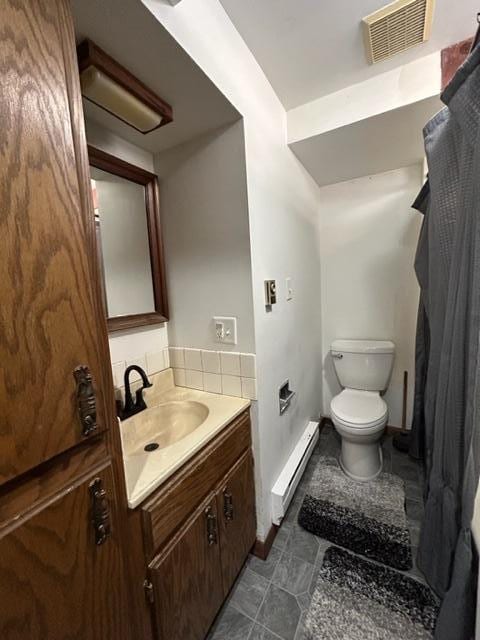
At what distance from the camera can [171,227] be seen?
1.36m

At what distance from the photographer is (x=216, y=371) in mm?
1326

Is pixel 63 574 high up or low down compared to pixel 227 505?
up

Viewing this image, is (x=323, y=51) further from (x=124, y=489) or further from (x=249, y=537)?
(x=249, y=537)

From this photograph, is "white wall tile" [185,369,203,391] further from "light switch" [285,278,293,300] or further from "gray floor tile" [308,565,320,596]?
"gray floor tile" [308,565,320,596]

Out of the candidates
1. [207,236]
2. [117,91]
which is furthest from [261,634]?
[117,91]

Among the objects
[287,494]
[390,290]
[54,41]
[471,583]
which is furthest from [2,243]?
[390,290]

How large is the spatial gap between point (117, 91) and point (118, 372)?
3.44ft

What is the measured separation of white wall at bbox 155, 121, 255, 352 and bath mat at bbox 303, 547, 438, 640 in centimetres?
110

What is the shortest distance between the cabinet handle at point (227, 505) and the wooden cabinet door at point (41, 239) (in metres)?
0.73

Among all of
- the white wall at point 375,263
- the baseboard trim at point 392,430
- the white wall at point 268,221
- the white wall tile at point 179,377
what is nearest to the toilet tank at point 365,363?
the white wall at point 375,263

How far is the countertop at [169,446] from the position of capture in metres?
0.76

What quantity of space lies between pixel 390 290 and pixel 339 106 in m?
1.32

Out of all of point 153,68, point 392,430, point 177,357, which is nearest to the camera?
point 153,68

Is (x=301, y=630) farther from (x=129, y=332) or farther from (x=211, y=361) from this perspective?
(x=129, y=332)
